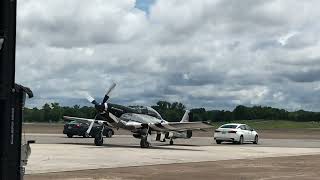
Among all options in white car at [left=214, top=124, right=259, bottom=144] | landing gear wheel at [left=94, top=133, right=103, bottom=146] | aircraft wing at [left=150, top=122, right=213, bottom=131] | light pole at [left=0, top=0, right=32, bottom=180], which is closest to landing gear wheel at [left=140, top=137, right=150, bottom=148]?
landing gear wheel at [left=94, top=133, right=103, bottom=146]

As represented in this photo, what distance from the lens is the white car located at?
39.9 metres

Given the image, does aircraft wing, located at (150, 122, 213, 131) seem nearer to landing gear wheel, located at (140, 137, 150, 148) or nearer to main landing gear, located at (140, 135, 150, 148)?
main landing gear, located at (140, 135, 150, 148)

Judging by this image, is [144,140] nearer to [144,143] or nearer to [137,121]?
[144,143]

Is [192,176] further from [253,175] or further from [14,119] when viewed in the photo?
[14,119]

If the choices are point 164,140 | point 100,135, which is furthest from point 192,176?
point 164,140

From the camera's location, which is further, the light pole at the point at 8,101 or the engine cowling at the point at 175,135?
the engine cowling at the point at 175,135

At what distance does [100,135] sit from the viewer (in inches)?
1267

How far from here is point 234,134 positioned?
39844 millimetres

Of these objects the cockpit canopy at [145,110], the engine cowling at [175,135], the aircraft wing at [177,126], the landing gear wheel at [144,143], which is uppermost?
the cockpit canopy at [145,110]

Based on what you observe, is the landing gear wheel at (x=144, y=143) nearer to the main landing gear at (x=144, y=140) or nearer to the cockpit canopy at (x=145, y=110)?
the main landing gear at (x=144, y=140)

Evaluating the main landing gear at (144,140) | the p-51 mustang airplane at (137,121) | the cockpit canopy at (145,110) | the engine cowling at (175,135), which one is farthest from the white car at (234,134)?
the main landing gear at (144,140)

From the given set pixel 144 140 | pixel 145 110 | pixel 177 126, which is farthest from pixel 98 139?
pixel 177 126

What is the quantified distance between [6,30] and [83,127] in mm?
39960

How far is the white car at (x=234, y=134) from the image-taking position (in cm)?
3991
